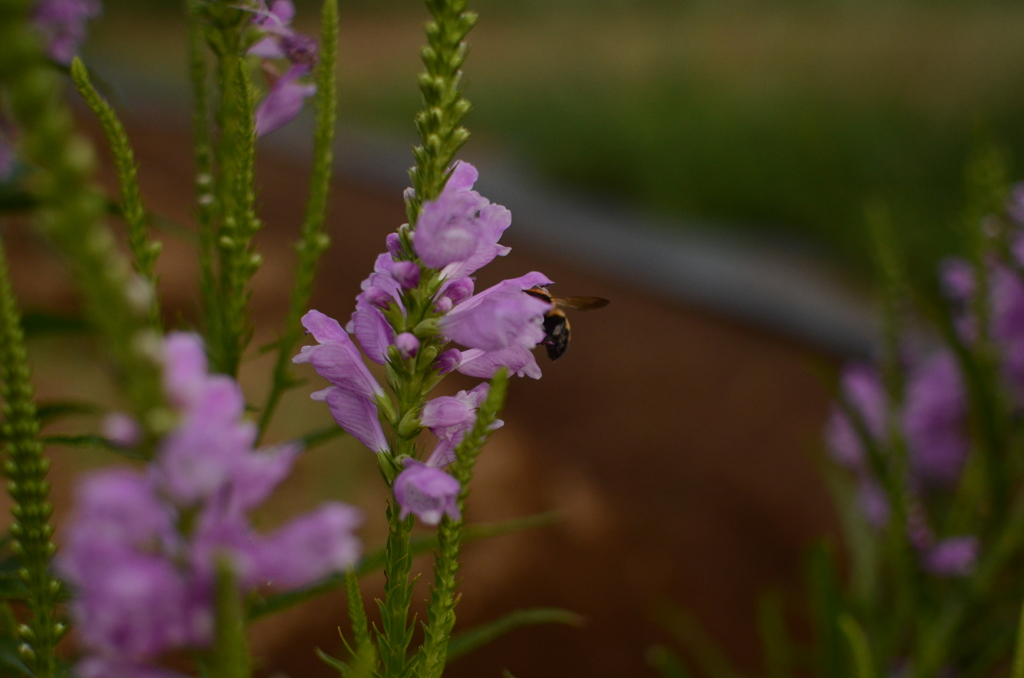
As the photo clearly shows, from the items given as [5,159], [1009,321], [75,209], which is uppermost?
[75,209]

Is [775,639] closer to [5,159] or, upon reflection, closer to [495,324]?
[495,324]

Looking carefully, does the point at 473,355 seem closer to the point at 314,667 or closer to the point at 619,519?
the point at 314,667

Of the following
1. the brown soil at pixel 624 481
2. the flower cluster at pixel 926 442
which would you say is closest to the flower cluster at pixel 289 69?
the brown soil at pixel 624 481

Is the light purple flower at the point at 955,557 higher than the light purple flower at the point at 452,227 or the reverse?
the reverse

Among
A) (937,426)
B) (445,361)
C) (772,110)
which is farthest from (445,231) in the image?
(772,110)

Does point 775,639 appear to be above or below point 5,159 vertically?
below

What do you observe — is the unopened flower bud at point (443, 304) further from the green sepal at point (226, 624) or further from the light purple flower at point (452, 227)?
the green sepal at point (226, 624)

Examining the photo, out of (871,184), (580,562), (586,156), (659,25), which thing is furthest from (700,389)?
(659,25)
